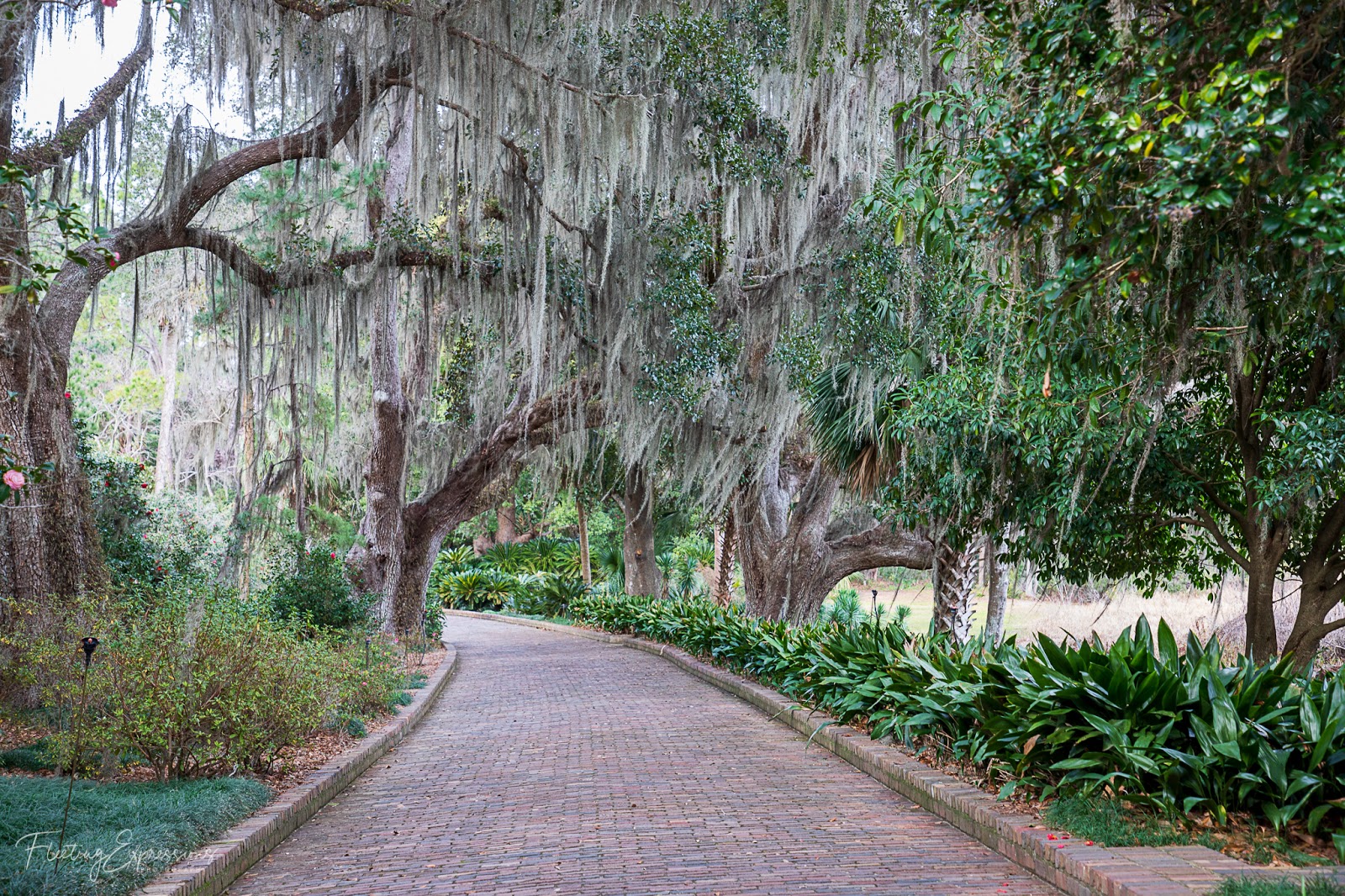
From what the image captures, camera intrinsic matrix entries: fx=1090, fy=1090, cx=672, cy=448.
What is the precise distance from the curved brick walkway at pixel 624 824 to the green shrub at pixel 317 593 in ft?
13.9

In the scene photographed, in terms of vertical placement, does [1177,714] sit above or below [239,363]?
below

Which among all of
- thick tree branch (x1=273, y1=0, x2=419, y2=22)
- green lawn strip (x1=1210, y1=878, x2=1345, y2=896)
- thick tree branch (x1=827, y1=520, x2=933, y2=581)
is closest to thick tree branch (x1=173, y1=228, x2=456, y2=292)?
thick tree branch (x1=273, y1=0, x2=419, y2=22)

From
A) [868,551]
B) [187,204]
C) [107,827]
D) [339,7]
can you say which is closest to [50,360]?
[187,204]

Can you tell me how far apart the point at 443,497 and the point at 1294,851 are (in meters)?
15.3

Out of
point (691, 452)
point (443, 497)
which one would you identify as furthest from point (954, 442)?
point (443, 497)

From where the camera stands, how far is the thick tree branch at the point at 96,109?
930cm

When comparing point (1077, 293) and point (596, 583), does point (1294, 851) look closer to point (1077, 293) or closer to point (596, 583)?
point (1077, 293)

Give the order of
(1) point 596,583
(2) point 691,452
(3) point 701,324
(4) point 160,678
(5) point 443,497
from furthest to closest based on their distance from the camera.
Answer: (1) point 596,583 < (5) point 443,497 < (2) point 691,452 < (3) point 701,324 < (4) point 160,678

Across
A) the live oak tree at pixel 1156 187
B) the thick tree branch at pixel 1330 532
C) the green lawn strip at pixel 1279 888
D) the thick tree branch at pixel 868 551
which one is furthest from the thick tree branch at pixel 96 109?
the thick tree branch at pixel 868 551

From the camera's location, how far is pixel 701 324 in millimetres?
13031

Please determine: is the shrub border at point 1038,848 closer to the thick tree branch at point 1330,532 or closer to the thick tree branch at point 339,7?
the thick tree branch at point 1330,532

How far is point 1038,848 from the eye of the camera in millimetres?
5145

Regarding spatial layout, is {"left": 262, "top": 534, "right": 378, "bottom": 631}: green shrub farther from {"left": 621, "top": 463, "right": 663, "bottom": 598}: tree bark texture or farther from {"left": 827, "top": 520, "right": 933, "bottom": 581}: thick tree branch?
{"left": 621, "top": 463, "right": 663, "bottom": 598}: tree bark texture

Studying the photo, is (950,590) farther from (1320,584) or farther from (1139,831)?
(1139,831)
